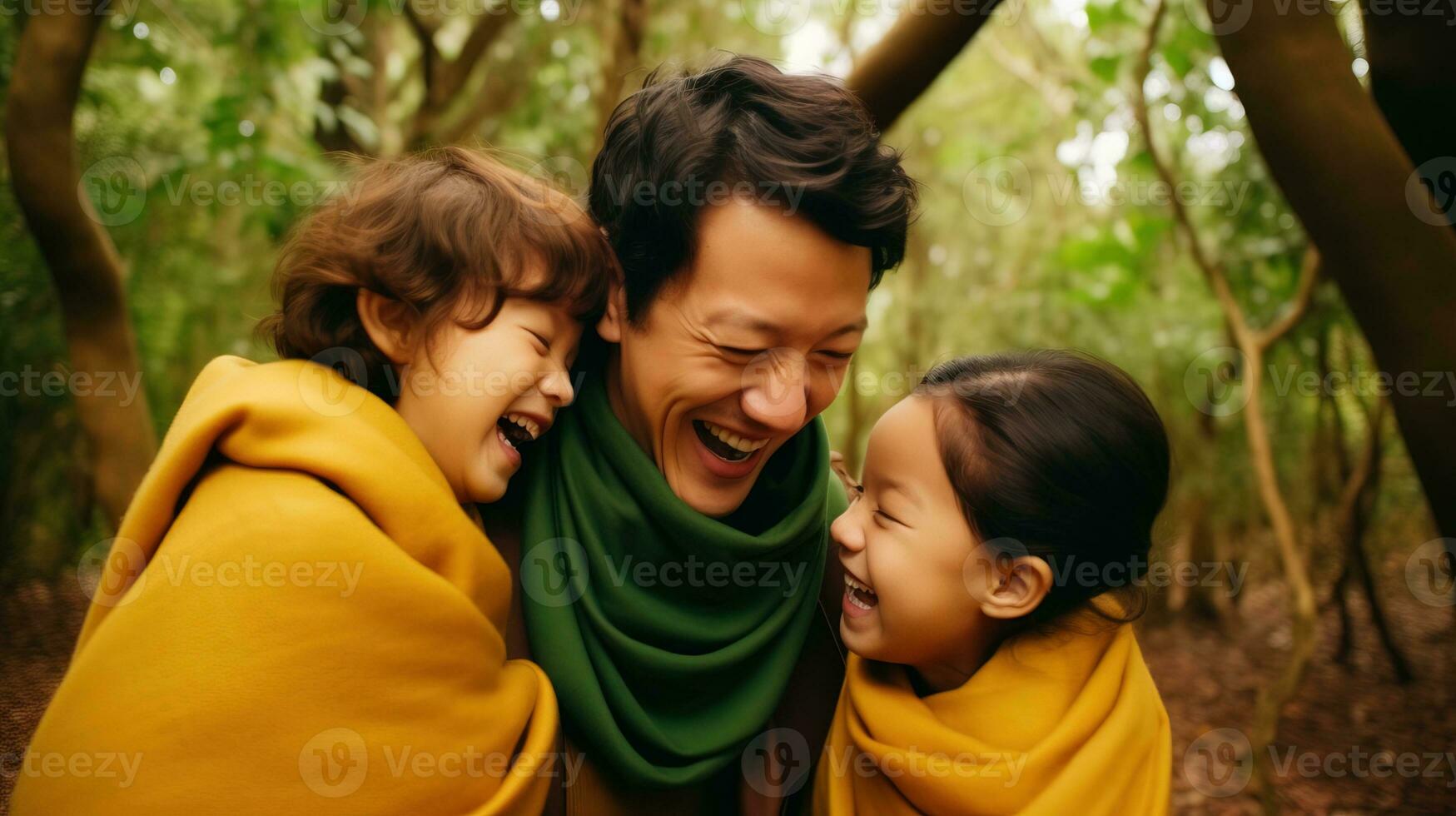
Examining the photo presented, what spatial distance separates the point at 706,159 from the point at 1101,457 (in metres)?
0.88

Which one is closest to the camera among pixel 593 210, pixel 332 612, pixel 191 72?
pixel 332 612

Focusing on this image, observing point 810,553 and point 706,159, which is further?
point 810,553

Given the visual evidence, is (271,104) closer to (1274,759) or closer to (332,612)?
(332,612)

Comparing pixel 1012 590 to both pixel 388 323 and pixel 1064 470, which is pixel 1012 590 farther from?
pixel 388 323

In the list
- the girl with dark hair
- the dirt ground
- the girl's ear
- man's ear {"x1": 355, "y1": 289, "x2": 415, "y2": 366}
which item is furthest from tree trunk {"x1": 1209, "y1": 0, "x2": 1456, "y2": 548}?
the dirt ground

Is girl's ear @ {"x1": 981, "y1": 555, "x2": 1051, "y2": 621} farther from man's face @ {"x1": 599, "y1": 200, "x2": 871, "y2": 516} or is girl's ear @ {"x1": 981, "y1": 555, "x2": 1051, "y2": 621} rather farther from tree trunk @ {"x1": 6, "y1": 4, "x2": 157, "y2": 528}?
tree trunk @ {"x1": 6, "y1": 4, "x2": 157, "y2": 528}

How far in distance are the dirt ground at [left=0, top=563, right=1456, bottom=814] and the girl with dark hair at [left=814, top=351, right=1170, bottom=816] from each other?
1.91 meters

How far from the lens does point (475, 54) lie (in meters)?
5.57

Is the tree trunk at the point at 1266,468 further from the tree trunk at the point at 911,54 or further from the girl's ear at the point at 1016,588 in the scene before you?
the girl's ear at the point at 1016,588

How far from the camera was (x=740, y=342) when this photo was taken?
1.79 meters

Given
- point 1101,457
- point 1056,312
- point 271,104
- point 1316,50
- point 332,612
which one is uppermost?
point 1316,50

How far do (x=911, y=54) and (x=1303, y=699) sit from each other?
13.8 ft

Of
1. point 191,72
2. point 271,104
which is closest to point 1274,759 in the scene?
point 271,104

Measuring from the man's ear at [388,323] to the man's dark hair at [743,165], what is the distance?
1.34ft
